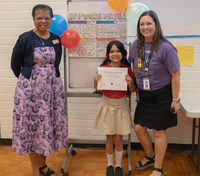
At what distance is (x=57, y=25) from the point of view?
87.2 inches

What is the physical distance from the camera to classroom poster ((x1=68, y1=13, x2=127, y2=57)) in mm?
2223

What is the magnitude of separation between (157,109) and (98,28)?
107 centimetres

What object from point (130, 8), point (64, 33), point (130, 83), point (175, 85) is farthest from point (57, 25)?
point (175, 85)

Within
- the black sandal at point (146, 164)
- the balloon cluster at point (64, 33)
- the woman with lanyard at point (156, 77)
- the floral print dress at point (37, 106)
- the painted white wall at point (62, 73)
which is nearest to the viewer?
the woman with lanyard at point (156, 77)

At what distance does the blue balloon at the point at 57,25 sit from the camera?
221 cm

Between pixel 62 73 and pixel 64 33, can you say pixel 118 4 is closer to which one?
pixel 64 33

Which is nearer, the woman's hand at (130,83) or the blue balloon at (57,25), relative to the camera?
the woman's hand at (130,83)

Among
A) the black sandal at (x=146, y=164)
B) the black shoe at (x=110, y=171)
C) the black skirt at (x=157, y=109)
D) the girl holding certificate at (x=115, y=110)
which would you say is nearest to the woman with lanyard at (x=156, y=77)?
the black skirt at (x=157, y=109)

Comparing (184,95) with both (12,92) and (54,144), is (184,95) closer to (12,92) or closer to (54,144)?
(54,144)

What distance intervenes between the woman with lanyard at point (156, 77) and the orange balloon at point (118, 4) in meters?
0.29

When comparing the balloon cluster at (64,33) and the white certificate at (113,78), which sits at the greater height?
the balloon cluster at (64,33)

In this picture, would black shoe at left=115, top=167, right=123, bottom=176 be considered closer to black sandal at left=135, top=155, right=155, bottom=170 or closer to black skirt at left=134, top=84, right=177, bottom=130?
black sandal at left=135, top=155, right=155, bottom=170

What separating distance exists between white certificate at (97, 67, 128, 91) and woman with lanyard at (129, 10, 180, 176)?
0.15 m

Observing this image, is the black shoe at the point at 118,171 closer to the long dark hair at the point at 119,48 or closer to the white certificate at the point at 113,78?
the white certificate at the point at 113,78
